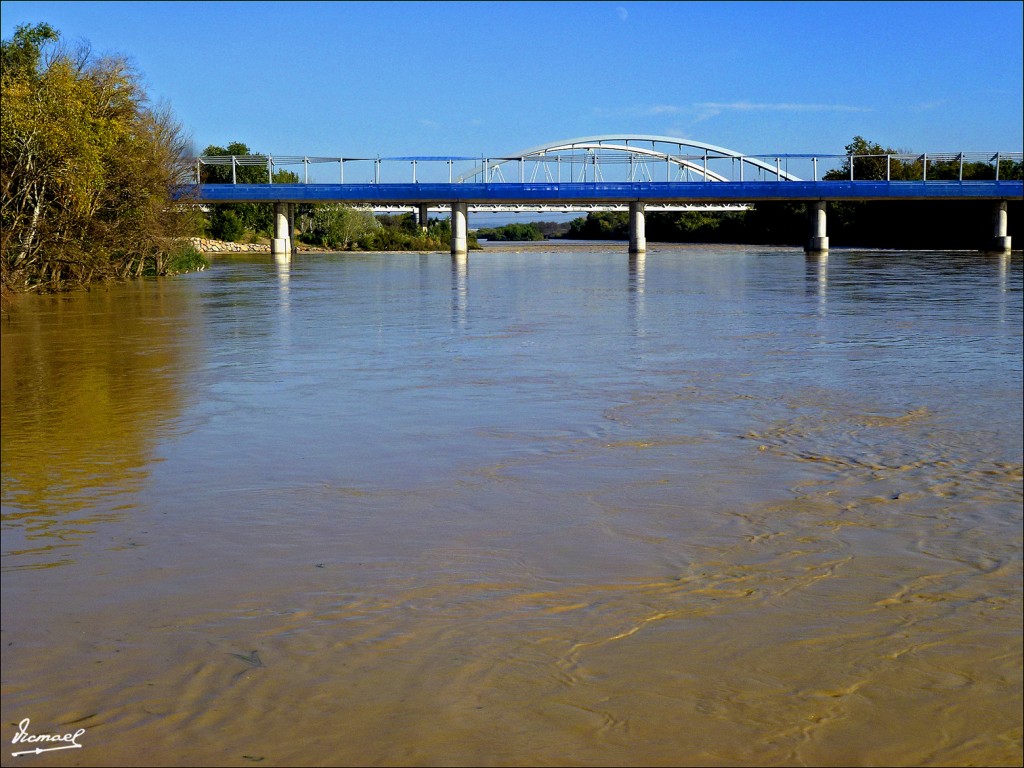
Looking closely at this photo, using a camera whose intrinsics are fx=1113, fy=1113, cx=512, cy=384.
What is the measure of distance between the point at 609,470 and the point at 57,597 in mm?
4259

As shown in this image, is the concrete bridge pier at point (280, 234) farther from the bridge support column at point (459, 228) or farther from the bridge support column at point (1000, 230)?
the bridge support column at point (1000, 230)

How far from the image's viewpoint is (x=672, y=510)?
7.28m

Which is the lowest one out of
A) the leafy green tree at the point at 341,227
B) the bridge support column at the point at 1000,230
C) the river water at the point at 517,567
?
the river water at the point at 517,567

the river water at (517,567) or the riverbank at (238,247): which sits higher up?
the riverbank at (238,247)

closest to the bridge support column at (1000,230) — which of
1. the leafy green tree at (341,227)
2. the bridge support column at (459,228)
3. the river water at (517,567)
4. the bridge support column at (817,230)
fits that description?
the bridge support column at (817,230)

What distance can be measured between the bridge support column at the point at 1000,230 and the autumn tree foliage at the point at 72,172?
54829mm

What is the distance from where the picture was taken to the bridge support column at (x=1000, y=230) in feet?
242

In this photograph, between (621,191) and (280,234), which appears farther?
(280,234)

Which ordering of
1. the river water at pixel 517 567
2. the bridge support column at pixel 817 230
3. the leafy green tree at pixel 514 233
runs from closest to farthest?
1. the river water at pixel 517 567
2. the bridge support column at pixel 817 230
3. the leafy green tree at pixel 514 233

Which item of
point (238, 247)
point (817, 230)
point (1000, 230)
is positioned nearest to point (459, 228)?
point (817, 230)

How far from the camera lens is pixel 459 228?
78.9m

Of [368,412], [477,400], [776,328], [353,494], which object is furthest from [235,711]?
[776,328]

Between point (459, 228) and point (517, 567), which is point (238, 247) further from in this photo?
point (517, 567)

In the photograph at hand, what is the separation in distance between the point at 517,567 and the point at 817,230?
73543mm
